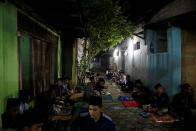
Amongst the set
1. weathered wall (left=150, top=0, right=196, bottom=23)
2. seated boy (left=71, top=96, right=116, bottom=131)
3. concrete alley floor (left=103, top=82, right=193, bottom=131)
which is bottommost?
concrete alley floor (left=103, top=82, right=193, bottom=131)

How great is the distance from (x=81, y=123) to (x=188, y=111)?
5329mm

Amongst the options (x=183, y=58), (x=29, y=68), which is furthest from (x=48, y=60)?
(x=183, y=58)

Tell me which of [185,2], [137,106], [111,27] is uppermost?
[185,2]

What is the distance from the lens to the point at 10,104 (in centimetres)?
406

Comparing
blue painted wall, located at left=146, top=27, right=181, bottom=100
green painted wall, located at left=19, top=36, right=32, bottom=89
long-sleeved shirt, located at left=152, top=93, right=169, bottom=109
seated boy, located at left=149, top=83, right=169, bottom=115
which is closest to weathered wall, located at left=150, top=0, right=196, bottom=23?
blue painted wall, located at left=146, top=27, right=181, bottom=100

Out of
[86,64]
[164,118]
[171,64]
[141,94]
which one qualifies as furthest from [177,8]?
[86,64]

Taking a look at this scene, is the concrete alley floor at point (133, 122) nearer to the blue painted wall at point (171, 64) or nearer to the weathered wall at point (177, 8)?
the blue painted wall at point (171, 64)

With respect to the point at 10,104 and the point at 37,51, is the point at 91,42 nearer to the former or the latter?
the point at 37,51

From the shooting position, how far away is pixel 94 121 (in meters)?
3.22

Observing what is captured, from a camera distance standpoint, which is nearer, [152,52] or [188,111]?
[188,111]

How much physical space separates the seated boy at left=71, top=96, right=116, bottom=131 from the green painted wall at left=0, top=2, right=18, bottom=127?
2442 millimetres

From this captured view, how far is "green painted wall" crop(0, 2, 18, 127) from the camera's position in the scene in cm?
396

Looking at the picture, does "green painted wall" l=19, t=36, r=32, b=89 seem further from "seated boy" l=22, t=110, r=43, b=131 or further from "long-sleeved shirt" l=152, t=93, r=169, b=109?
"long-sleeved shirt" l=152, t=93, r=169, b=109

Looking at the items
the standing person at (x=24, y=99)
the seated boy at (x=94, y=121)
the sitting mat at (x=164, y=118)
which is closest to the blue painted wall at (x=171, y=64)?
the sitting mat at (x=164, y=118)
